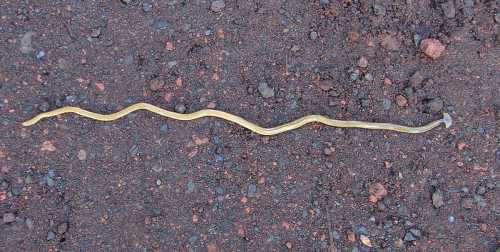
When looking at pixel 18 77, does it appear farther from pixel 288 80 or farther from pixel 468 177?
pixel 468 177

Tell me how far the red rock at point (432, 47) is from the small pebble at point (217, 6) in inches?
84.0

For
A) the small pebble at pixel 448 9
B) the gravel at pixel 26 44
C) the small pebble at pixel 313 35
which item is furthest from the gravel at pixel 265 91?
the gravel at pixel 26 44

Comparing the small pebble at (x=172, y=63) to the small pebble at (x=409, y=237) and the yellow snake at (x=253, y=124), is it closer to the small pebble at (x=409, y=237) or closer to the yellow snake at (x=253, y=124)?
the yellow snake at (x=253, y=124)

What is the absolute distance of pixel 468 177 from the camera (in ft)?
14.8

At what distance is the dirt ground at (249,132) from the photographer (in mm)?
4324

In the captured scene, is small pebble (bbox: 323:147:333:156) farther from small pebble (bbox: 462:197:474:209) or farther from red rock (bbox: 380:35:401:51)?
small pebble (bbox: 462:197:474:209)

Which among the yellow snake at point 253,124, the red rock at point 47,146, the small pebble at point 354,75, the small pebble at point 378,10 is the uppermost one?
the small pebble at point 378,10

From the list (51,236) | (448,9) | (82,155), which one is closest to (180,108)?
(82,155)

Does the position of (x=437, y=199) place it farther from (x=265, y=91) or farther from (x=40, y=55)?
(x=40, y=55)

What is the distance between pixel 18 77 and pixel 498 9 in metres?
5.07

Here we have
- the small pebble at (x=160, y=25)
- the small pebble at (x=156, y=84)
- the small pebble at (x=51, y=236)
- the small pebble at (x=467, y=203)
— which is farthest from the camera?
the small pebble at (x=160, y=25)

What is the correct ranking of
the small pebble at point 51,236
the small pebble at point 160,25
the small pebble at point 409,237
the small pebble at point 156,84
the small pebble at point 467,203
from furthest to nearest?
1. the small pebble at point 160,25
2. the small pebble at point 156,84
3. the small pebble at point 467,203
4. the small pebble at point 409,237
5. the small pebble at point 51,236

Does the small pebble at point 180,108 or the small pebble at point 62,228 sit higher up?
the small pebble at point 180,108

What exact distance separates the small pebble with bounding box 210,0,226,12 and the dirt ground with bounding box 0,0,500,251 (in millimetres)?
11
